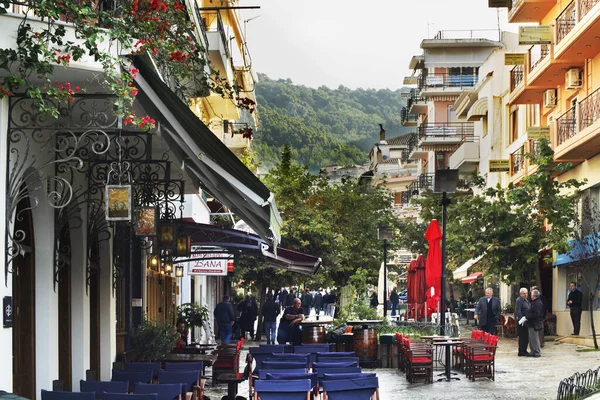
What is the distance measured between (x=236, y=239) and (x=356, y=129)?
391 feet

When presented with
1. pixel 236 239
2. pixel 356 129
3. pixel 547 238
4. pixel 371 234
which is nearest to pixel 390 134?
pixel 356 129

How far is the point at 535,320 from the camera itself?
28.7 meters

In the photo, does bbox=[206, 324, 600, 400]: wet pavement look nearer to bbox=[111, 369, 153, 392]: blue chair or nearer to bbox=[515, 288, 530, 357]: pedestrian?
bbox=[515, 288, 530, 357]: pedestrian

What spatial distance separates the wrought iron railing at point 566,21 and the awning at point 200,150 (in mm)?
23793

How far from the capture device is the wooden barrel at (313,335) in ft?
94.7

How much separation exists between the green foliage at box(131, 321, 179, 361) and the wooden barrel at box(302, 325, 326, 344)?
27.8 feet

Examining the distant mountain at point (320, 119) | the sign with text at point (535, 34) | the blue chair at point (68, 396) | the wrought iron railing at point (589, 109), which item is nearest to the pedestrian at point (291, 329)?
the wrought iron railing at point (589, 109)

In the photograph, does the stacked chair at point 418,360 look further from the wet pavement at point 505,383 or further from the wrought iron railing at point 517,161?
the wrought iron railing at point 517,161

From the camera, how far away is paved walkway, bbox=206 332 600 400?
19.8 metres

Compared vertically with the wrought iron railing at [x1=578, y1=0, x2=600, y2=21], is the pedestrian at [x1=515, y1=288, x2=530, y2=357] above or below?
below

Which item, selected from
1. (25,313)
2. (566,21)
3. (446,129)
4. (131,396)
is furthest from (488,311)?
(446,129)

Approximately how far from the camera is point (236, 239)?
23.4 meters

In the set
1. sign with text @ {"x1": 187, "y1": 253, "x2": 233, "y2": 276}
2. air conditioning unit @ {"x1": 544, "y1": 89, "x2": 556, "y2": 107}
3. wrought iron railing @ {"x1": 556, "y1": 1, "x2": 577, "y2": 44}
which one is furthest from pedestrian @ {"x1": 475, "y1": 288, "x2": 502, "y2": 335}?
air conditioning unit @ {"x1": 544, "y1": 89, "x2": 556, "y2": 107}

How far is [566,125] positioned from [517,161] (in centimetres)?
1092
